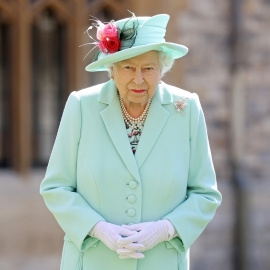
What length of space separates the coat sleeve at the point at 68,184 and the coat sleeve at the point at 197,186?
0.31 meters

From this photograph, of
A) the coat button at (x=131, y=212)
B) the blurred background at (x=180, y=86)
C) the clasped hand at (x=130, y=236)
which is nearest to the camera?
the clasped hand at (x=130, y=236)

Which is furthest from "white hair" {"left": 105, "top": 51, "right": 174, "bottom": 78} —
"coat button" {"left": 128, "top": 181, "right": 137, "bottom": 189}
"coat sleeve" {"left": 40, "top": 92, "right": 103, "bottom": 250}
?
"coat button" {"left": 128, "top": 181, "right": 137, "bottom": 189}

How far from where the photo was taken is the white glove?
8.46ft

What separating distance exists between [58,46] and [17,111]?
64 cm

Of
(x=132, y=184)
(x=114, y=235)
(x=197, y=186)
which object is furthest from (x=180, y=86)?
(x=114, y=235)

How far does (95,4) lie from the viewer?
6199mm

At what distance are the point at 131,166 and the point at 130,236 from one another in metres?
0.25

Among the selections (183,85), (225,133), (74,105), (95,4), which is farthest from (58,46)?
(74,105)

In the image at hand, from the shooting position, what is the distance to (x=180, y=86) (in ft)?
20.6

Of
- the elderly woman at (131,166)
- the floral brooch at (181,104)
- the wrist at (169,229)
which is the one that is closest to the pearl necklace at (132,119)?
the elderly woman at (131,166)

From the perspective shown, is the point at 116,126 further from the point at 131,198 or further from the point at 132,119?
the point at 131,198

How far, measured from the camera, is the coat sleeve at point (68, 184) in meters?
2.67

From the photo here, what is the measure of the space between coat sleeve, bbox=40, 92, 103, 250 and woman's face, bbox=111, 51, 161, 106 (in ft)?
0.64

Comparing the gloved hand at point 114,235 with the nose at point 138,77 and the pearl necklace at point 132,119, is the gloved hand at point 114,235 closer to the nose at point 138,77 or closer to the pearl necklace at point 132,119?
the pearl necklace at point 132,119
